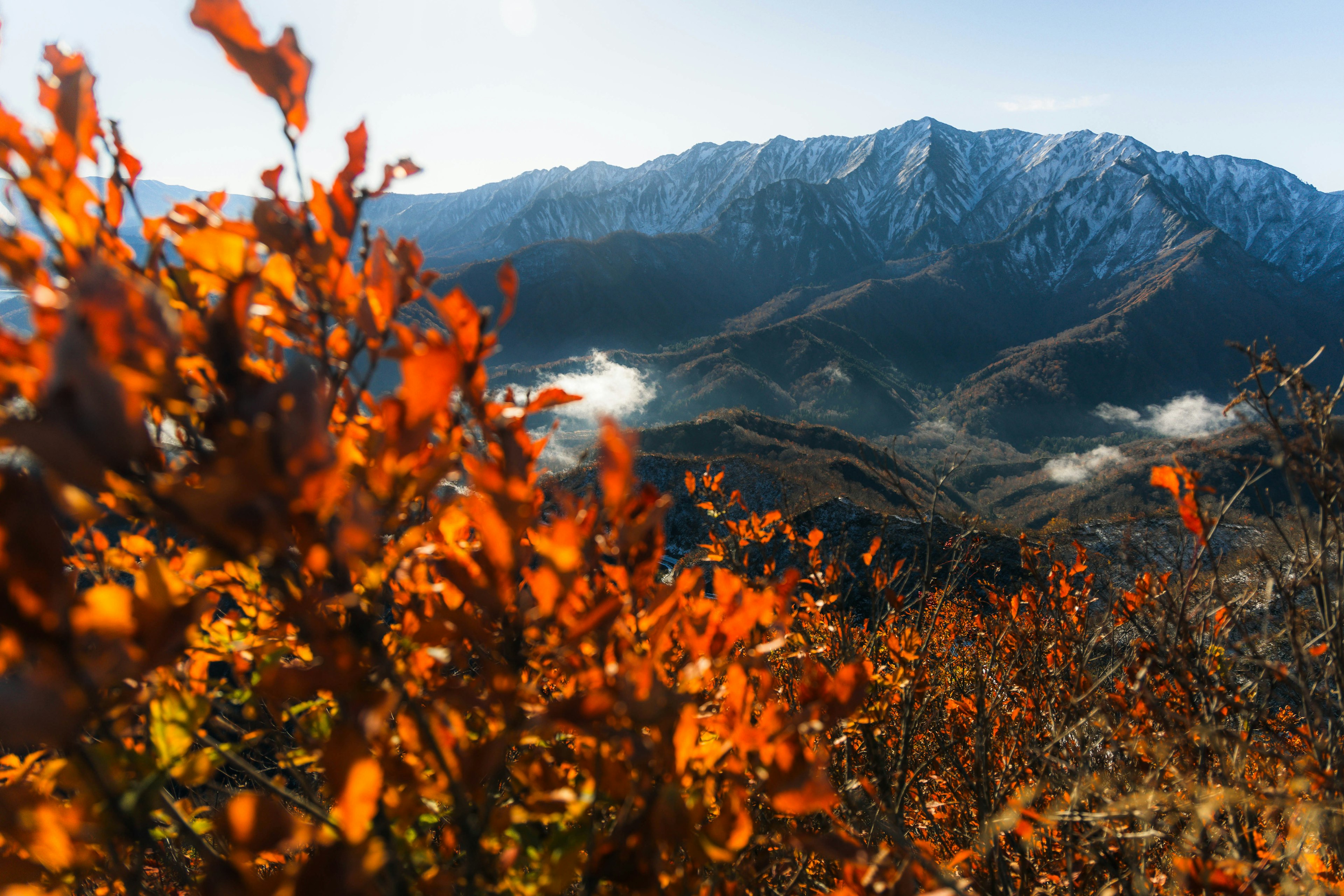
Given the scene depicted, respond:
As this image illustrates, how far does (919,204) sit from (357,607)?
187 meters

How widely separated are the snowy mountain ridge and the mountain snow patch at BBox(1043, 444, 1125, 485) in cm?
7670

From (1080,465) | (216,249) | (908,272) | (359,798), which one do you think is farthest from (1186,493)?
(908,272)

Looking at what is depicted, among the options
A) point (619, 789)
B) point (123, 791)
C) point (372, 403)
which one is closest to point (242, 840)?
point (123, 791)

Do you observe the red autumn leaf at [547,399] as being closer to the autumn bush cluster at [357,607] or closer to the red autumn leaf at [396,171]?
the autumn bush cluster at [357,607]

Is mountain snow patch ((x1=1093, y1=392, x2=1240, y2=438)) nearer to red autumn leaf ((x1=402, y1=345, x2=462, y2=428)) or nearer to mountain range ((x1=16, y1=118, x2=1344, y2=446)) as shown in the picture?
mountain range ((x1=16, y1=118, x2=1344, y2=446))

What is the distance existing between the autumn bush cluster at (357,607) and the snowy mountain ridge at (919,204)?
161649 mm

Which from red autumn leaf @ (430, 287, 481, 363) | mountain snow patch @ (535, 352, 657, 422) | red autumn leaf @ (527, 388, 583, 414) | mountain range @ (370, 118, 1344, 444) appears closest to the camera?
red autumn leaf @ (430, 287, 481, 363)

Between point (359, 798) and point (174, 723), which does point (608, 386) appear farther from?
point (359, 798)

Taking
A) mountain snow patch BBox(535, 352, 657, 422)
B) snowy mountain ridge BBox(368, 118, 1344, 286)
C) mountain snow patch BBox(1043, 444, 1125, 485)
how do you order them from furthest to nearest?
1. snowy mountain ridge BBox(368, 118, 1344, 286)
2. mountain snow patch BBox(535, 352, 657, 422)
3. mountain snow patch BBox(1043, 444, 1125, 485)

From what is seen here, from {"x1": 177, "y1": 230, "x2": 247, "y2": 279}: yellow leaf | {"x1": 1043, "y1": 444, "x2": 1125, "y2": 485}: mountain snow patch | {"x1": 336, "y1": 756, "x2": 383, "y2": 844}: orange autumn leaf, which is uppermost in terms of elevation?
{"x1": 177, "y1": 230, "x2": 247, "y2": 279}: yellow leaf

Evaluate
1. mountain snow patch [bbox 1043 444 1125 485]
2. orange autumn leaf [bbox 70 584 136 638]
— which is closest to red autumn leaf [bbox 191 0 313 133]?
orange autumn leaf [bbox 70 584 136 638]

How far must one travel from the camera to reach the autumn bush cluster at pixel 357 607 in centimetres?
52

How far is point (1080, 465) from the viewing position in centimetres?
8188

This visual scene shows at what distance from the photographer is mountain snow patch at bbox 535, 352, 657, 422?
84500 millimetres
